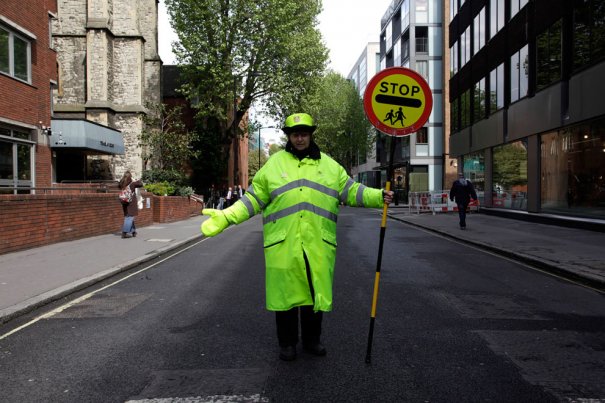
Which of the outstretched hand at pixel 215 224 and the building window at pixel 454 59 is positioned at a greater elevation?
the building window at pixel 454 59

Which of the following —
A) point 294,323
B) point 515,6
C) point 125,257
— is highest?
point 515,6

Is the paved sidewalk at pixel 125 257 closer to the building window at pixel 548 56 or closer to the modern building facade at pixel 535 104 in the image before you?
the modern building facade at pixel 535 104

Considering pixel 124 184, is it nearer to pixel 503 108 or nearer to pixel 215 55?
pixel 503 108

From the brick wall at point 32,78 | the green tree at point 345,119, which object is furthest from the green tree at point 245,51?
the green tree at point 345,119

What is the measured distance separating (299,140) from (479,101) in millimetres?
25694

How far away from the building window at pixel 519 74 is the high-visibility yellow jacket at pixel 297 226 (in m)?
19.5

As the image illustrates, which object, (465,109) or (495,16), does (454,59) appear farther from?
(495,16)

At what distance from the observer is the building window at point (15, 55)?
14281 mm

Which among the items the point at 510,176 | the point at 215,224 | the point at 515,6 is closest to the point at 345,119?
the point at 510,176

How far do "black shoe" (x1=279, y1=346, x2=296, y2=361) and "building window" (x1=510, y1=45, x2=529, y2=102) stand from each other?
784 inches

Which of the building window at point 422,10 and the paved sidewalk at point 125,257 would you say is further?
the building window at point 422,10

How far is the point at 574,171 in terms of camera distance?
1725cm

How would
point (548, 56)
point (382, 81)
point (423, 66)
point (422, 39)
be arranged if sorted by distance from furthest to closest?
1. point (423, 66)
2. point (422, 39)
3. point (548, 56)
4. point (382, 81)

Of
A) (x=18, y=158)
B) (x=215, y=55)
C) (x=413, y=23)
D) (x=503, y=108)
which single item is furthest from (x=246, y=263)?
(x=413, y=23)
